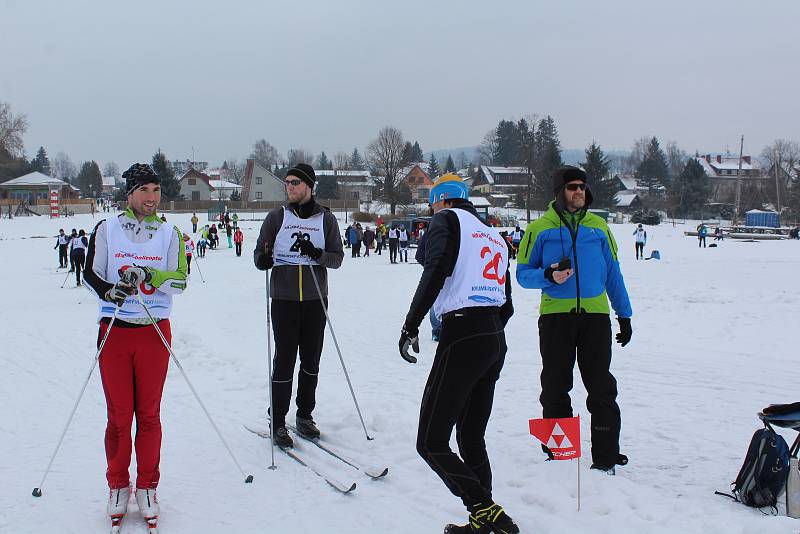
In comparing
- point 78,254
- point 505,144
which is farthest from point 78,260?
point 505,144

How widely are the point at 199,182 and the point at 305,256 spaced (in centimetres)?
9598

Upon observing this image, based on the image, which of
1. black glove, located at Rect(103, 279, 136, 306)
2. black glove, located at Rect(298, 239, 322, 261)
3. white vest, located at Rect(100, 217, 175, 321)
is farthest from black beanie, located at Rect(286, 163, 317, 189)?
black glove, located at Rect(103, 279, 136, 306)

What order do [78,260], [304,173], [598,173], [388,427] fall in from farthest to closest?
[598,173], [78,260], [388,427], [304,173]

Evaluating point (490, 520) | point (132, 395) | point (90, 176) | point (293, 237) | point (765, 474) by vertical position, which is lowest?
point (490, 520)

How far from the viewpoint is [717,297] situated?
14.3 meters

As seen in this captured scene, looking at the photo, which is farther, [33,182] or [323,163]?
[323,163]

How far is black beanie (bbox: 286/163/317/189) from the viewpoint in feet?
18.1

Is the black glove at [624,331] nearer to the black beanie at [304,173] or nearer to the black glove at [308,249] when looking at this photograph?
the black glove at [308,249]

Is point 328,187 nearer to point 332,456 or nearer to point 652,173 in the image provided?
point 652,173

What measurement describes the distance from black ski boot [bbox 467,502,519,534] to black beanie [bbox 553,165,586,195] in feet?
7.75

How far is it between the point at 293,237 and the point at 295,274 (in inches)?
13.1

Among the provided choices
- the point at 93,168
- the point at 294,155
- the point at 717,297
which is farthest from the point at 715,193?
the point at 93,168

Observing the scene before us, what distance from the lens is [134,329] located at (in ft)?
13.5

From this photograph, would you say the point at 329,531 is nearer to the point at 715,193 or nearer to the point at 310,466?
the point at 310,466
